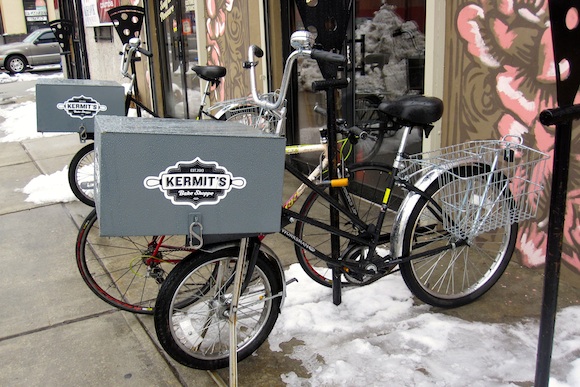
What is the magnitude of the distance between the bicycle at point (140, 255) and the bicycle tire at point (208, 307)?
0.47ft

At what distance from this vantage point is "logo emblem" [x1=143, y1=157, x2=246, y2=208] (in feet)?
7.18

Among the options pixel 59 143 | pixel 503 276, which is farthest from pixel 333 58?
pixel 59 143

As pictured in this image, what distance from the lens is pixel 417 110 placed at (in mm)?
2791

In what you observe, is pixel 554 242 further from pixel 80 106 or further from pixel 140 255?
pixel 80 106

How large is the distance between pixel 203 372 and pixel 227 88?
4.92 m

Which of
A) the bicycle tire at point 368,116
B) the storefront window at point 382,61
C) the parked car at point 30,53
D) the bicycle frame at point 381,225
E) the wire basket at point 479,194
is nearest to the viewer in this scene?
the wire basket at point 479,194

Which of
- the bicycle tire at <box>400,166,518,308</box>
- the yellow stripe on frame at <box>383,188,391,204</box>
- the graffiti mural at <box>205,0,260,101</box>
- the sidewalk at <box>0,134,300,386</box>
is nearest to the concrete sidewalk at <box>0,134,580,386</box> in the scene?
the sidewalk at <box>0,134,300,386</box>

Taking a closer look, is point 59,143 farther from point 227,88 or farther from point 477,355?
point 477,355

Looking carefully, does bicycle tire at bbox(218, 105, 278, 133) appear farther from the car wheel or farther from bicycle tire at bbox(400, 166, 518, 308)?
the car wheel

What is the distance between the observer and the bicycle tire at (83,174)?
5.16m

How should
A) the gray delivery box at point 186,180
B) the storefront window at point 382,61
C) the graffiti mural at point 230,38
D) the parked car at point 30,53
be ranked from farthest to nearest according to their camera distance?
the parked car at point 30,53, the graffiti mural at point 230,38, the storefront window at point 382,61, the gray delivery box at point 186,180

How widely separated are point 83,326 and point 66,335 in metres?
0.11

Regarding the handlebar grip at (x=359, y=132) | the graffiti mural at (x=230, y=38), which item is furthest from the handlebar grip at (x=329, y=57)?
the graffiti mural at (x=230, y=38)

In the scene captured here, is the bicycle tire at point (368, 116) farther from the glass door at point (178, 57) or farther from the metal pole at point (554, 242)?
the glass door at point (178, 57)
